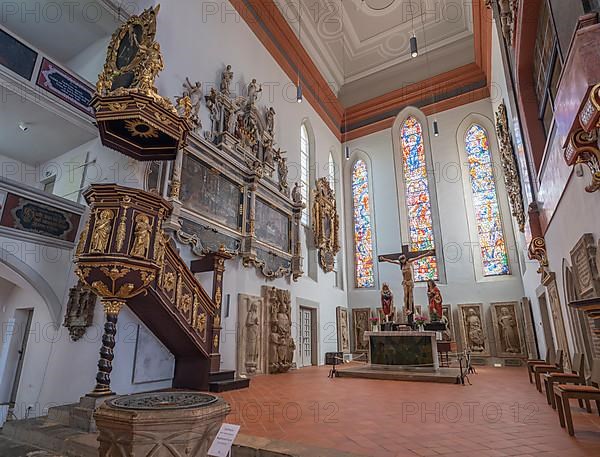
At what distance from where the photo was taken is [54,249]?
6.03m

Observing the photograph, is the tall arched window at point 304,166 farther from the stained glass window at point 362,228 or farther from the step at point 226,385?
the step at point 226,385

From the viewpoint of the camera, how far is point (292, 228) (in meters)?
11.4

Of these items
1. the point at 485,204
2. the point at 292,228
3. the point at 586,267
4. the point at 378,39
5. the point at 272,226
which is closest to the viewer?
the point at 586,267

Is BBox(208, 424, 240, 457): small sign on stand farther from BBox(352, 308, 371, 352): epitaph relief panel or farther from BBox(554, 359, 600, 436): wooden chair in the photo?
BBox(352, 308, 371, 352): epitaph relief panel

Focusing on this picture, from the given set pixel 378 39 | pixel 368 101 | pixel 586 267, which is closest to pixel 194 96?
pixel 586 267

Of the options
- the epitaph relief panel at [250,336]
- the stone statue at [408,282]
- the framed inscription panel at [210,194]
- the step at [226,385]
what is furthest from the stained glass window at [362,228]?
the step at [226,385]

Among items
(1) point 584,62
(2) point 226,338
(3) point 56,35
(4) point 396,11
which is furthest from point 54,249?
(4) point 396,11

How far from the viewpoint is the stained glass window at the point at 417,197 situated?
13641 millimetres

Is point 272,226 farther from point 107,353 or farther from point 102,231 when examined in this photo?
point 107,353

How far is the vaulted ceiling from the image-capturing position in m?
13.3

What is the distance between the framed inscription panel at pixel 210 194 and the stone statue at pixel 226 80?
7.57 ft

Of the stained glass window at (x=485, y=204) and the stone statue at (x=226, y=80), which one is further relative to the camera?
the stained glass window at (x=485, y=204)

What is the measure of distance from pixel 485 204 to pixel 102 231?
41.8ft

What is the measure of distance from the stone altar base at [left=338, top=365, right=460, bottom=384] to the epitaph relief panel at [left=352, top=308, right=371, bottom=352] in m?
5.81
